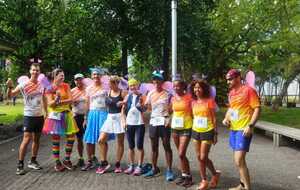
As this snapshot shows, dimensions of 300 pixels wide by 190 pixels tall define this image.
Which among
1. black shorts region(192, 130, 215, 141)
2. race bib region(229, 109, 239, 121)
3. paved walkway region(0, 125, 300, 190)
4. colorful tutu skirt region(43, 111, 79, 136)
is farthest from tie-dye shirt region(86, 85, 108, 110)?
race bib region(229, 109, 239, 121)

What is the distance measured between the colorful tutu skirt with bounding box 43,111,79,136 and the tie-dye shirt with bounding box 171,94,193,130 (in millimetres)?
2284

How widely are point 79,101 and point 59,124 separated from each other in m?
0.63

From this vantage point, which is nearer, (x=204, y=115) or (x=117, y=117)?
(x=204, y=115)

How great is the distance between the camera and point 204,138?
9.33 metres

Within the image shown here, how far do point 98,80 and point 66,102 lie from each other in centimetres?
74

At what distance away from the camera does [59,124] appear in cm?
1121

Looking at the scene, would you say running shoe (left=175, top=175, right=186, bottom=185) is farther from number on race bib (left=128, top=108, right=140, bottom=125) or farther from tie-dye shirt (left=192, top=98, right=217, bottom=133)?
number on race bib (left=128, top=108, right=140, bottom=125)

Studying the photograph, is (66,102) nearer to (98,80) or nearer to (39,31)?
(98,80)

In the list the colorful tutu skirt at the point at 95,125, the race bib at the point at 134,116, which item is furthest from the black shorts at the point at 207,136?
the colorful tutu skirt at the point at 95,125

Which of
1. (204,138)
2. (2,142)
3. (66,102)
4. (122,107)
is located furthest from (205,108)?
(2,142)

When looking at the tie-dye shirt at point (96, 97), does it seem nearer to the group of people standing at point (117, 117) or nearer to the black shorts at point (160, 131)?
the group of people standing at point (117, 117)

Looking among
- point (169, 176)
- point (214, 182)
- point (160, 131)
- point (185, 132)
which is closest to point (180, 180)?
point (169, 176)

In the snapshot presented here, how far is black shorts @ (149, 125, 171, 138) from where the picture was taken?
10.4 m

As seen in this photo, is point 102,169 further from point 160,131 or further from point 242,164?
point 242,164
